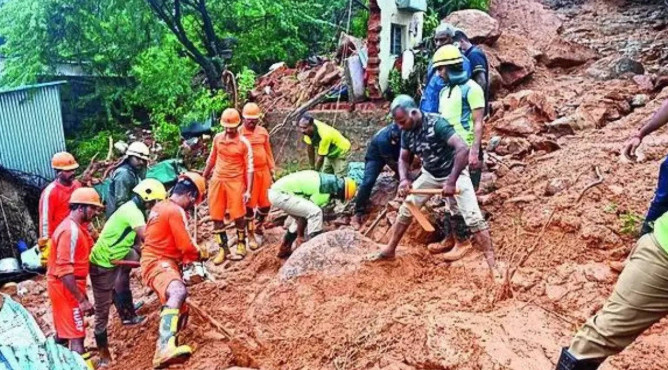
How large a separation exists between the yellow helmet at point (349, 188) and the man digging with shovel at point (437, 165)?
1400 millimetres

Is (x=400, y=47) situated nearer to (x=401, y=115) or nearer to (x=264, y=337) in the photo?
(x=401, y=115)

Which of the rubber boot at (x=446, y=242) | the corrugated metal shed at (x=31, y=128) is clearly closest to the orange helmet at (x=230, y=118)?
the rubber boot at (x=446, y=242)

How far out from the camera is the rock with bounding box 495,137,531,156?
7227mm

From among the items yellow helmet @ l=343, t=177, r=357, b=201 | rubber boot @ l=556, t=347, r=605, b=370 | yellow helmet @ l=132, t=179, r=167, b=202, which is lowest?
yellow helmet @ l=343, t=177, r=357, b=201

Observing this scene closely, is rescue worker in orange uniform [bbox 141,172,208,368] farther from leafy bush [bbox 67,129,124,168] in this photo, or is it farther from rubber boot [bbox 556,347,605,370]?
leafy bush [bbox 67,129,124,168]

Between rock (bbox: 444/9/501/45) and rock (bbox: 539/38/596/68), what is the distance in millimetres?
1138

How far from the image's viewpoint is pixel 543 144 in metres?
7.25

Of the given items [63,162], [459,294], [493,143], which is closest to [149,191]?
[63,162]

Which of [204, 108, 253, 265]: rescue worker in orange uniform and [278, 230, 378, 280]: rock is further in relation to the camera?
[204, 108, 253, 265]: rescue worker in orange uniform

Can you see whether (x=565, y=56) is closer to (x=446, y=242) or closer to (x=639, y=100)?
(x=639, y=100)

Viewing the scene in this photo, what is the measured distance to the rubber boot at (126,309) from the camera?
5.75 m

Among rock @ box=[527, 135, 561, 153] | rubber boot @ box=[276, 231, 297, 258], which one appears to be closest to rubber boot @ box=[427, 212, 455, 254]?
rubber boot @ box=[276, 231, 297, 258]

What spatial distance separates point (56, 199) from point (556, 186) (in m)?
5.18

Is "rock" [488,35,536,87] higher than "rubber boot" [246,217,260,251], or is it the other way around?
"rock" [488,35,536,87]
